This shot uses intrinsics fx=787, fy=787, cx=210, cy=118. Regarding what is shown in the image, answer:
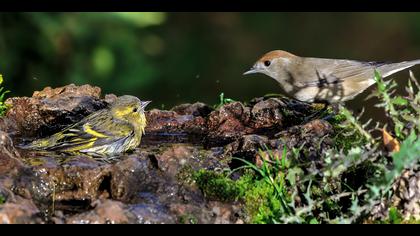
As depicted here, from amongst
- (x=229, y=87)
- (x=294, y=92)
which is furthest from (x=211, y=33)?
(x=294, y=92)

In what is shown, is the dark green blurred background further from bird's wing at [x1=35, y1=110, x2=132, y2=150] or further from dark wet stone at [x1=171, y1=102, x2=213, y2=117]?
bird's wing at [x1=35, y1=110, x2=132, y2=150]

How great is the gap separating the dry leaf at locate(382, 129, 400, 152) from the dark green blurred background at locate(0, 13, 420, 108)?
4634 millimetres

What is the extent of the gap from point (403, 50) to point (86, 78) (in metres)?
6.25

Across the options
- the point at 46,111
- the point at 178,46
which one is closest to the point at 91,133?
the point at 46,111

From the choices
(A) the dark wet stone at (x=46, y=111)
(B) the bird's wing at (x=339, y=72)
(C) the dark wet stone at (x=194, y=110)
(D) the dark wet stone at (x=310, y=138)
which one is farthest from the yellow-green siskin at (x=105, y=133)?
(B) the bird's wing at (x=339, y=72)

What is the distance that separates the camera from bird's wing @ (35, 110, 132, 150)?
6359mm

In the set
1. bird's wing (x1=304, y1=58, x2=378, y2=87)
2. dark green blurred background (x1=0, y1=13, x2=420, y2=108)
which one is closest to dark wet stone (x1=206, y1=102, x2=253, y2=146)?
bird's wing (x1=304, y1=58, x2=378, y2=87)

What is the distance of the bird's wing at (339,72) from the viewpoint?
839 cm

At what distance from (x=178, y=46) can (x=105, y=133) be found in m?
6.41

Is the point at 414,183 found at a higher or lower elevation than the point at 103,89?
lower

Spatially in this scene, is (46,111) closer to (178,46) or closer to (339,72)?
(339,72)

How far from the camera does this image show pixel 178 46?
1304 centimetres
